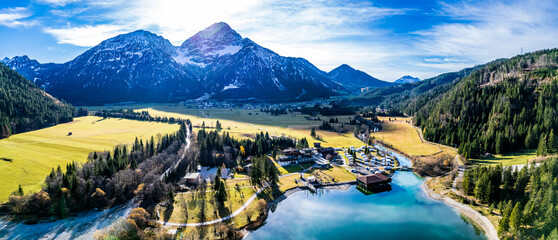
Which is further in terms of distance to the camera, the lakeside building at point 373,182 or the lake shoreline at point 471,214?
the lakeside building at point 373,182

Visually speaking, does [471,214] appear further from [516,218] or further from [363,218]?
[363,218]

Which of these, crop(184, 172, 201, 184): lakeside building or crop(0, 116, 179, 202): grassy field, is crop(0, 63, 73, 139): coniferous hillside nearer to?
crop(0, 116, 179, 202): grassy field

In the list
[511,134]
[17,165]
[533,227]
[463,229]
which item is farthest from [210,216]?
[511,134]

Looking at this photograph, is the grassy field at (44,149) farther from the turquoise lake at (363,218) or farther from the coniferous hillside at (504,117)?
the coniferous hillside at (504,117)

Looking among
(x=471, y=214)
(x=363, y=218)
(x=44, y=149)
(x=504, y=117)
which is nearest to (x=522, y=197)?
(x=471, y=214)

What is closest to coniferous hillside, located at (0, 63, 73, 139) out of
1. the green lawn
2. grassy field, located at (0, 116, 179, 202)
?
grassy field, located at (0, 116, 179, 202)

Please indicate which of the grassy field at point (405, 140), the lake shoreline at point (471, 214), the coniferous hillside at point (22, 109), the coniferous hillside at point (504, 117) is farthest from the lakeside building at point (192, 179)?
the coniferous hillside at point (22, 109)

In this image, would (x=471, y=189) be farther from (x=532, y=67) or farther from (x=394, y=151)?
(x=532, y=67)
